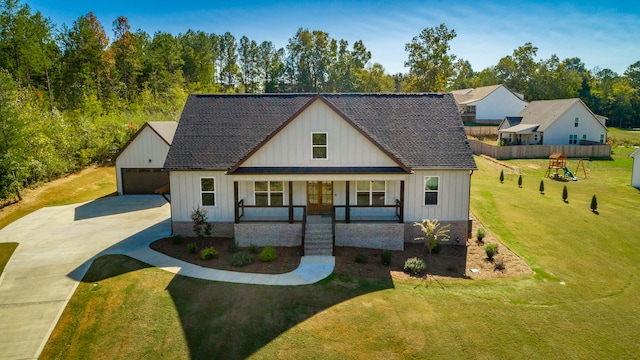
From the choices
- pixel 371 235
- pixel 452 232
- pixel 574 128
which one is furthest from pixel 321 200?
pixel 574 128

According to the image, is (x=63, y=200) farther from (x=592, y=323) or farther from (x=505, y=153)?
(x=505, y=153)

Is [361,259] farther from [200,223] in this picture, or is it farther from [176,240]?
[176,240]

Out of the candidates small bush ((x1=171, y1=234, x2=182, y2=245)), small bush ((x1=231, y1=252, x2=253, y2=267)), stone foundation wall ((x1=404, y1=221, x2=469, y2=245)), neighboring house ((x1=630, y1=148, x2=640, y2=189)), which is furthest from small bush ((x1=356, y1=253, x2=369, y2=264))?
neighboring house ((x1=630, y1=148, x2=640, y2=189))

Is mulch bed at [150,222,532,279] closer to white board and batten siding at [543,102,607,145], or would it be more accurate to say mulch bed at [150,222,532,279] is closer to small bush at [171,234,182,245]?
small bush at [171,234,182,245]

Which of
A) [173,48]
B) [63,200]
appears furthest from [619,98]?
[63,200]

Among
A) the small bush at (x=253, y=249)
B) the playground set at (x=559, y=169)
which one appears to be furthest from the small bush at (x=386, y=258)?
the playground set at (x=559, y=169)

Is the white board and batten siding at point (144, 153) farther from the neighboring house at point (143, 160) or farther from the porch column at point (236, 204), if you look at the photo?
the porch column at point (236, 204)
